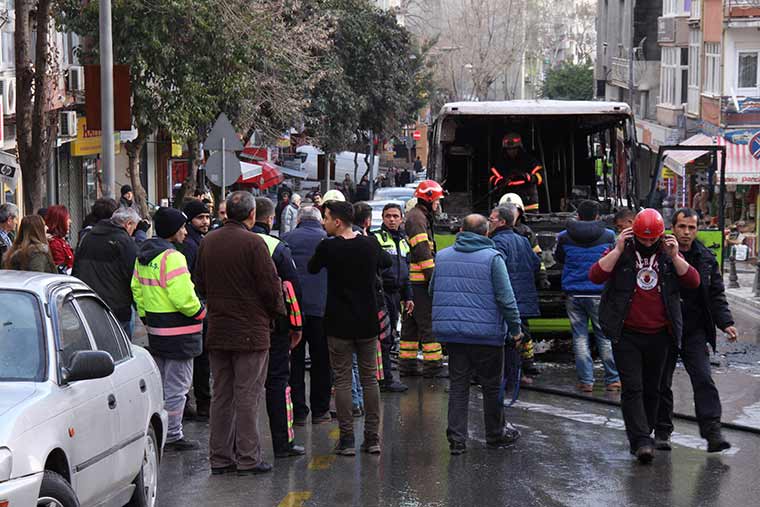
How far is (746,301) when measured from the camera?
74.3 feet

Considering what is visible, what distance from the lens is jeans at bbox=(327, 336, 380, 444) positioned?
9.70m

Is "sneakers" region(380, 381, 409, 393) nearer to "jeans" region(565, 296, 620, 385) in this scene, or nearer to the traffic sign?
"jeans" region(565, 296, 620, 385)

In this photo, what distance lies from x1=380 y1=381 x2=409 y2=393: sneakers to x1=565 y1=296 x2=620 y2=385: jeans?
67.1 inches

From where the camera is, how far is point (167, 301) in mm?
9586

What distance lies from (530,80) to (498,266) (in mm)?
94075

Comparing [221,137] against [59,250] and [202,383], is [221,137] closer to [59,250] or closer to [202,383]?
[59,250]

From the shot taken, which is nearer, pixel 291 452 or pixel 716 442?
pixel 291 452

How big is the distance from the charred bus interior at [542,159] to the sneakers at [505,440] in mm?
7754

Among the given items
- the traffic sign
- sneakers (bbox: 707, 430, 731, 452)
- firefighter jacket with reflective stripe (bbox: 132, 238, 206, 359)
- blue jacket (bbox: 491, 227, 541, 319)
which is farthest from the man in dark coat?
the traffic sign

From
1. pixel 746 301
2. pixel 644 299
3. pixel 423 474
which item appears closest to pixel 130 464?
pixel 423 474

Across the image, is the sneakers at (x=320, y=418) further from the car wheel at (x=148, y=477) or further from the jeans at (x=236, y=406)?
the car wheel at (x=148, y=477)

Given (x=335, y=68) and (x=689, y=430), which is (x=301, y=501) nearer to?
(x=689, y=430)

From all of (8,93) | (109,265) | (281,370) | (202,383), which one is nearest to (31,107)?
(202,383)

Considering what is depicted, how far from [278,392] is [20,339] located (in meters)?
3.21
